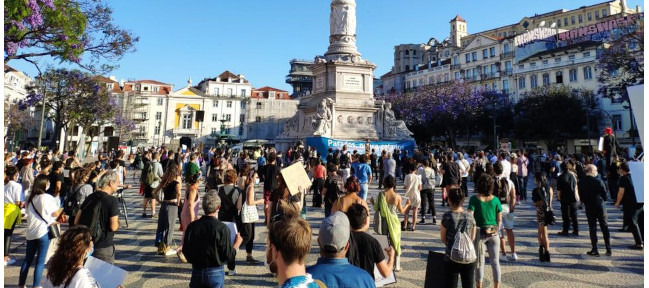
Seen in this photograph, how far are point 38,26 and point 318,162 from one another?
7415mm

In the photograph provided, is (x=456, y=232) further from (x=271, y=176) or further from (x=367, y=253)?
(x=271, y=176)

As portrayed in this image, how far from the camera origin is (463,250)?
13.4 ft

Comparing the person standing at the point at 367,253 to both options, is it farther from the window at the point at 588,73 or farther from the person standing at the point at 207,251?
the window at the point at 588,73

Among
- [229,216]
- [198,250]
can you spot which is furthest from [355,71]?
[198,250]

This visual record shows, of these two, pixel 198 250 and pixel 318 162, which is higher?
pixel 318 162

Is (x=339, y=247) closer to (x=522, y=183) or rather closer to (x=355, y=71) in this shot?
(x=522, y=183)

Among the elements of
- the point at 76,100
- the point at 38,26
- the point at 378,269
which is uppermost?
the point at 76,100

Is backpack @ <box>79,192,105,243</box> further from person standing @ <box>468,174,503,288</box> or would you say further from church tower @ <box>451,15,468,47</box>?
church tower @ <box>451,15,468,47</box>

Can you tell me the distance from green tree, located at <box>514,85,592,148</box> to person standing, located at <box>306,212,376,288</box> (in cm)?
4882

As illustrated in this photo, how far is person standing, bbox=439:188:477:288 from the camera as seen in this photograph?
4.16m

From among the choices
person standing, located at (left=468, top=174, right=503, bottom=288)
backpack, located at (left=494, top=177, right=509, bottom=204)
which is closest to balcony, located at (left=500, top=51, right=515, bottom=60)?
backpack, located at (left=494, top=177, right=509, bottom=204)

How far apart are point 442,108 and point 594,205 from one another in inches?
1711

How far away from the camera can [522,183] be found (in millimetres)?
14008

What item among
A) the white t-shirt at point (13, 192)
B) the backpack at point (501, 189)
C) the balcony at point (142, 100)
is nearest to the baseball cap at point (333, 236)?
the backpack at point (501, 189)
